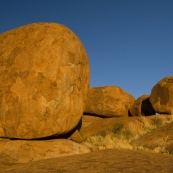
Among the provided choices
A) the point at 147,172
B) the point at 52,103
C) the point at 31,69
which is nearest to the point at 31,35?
the point at 31,69

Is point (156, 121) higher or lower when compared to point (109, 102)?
lower

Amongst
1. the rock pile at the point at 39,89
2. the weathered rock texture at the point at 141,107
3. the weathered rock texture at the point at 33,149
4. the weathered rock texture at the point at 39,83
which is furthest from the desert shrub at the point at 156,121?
the weathered rock texture at the point at 33,149

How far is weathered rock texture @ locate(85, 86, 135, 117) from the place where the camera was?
2112 cm

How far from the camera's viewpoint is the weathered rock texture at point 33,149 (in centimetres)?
636

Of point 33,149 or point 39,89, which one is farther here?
point 39,89

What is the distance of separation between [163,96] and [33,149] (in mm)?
14150

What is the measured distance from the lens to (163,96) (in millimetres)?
19203

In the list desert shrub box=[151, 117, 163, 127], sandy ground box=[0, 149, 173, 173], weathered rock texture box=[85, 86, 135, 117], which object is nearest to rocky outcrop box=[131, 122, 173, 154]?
sandy ground box=[0, 149, 173, 173]

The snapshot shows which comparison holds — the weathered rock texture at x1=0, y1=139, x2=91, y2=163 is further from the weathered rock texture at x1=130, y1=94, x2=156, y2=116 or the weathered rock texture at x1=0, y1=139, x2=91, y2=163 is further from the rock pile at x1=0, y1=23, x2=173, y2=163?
the weathered rock texture at x1=130, y1=94, x2=156, y2=116

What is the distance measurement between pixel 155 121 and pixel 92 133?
3.98 meters

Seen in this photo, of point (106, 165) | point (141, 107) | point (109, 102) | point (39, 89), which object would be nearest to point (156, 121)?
point (109, 102)

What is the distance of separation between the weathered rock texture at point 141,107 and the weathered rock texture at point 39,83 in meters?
14.5

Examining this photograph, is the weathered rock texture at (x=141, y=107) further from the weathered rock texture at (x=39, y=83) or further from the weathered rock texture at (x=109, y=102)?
the weathered rock texture at (x=39, y=83)

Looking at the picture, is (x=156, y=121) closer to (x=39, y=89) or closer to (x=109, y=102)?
(x=109, y=102)
